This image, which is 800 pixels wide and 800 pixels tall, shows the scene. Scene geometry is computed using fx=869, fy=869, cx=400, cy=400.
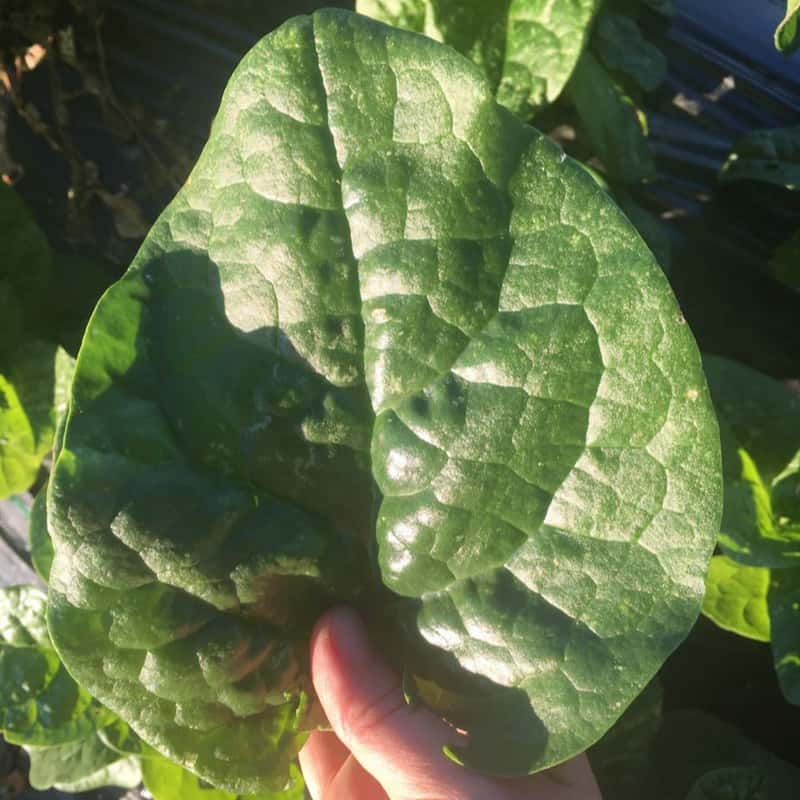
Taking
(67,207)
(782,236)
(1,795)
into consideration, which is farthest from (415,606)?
(1,795)

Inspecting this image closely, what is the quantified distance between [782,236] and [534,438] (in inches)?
32.3

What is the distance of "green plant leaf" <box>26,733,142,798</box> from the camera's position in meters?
1.32

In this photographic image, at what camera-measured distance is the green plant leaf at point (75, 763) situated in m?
1.32

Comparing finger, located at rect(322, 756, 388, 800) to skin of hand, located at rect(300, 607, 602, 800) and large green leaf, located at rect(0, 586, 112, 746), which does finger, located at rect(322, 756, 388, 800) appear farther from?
large green leaf, located at rect(0, 586, 112, 746)

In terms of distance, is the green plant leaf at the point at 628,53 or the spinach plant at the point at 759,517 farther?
the green plant leaf at the point at 628,53

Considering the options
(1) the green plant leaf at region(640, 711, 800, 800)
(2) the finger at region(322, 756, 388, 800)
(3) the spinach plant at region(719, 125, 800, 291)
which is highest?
(3) the spinach plant at region(719, 125, 800, 291)

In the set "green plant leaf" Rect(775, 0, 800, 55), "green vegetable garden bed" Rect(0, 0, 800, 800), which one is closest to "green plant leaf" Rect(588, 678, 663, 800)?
"green vegetable garden bed" Rect(0, 0, 800, 800)

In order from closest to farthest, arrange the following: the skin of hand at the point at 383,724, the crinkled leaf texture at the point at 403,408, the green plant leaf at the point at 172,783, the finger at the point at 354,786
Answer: the crinkled leaf texture at the point at 403,408 < the skin of hand at the point at 383,724 < the finger at the point at 354,786 < the green plant leaf at the point at 172,783

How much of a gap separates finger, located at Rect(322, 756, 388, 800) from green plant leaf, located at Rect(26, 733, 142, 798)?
568mm

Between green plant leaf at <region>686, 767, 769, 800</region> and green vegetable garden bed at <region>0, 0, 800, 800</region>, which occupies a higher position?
green vegetable garden bed at <region>0, 0, 800, 800</region>

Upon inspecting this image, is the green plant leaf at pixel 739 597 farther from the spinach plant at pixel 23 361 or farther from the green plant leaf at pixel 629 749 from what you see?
the spinach plant at pixel 23 361

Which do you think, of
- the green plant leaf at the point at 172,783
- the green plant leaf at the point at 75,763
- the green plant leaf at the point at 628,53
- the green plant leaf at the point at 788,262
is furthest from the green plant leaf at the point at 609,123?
the green plant leaf at the point at 75,763

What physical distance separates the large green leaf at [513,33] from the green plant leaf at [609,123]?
0.11 meters

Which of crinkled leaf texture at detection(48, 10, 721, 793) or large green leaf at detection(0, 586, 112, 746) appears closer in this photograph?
crinkled leaf texture at detection(48, 10, 721, 793)
